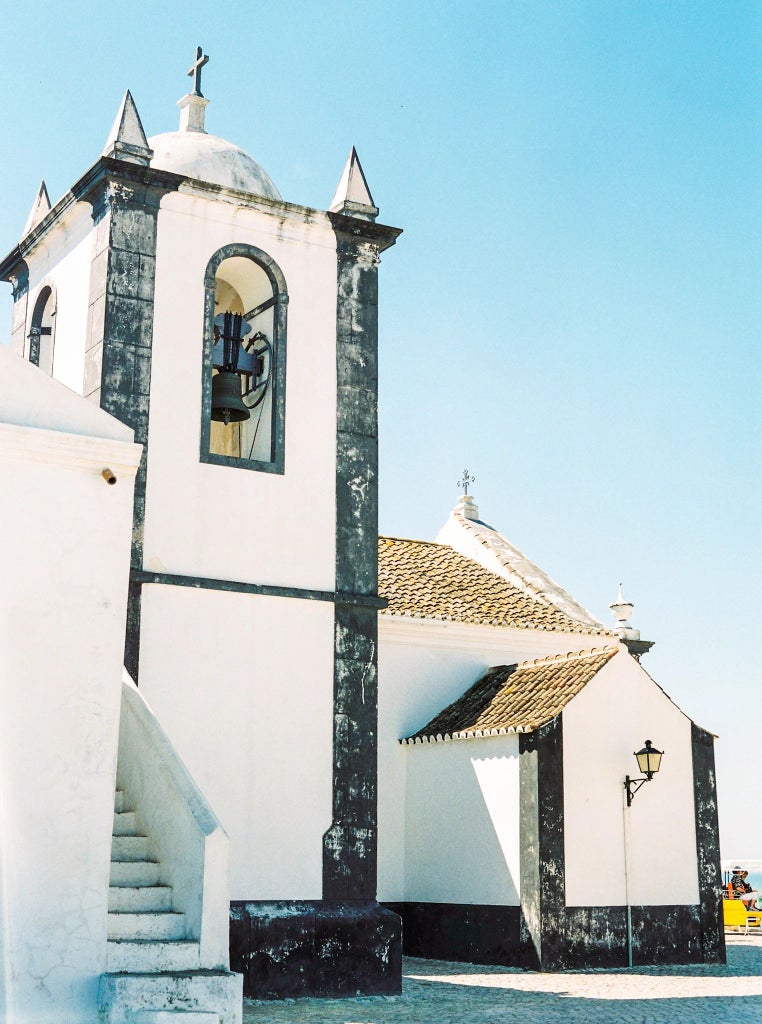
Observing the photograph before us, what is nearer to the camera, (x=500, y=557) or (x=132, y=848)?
(x=132, y=848)

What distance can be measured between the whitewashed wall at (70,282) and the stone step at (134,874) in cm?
515

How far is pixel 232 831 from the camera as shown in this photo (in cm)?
1171

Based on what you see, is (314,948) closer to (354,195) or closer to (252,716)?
(252,716)

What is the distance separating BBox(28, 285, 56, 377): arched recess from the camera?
13.8 meters

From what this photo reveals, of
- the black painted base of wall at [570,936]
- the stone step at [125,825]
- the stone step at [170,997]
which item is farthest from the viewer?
the black painted base of wall at [570,936]

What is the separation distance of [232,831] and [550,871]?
3793 millimetres

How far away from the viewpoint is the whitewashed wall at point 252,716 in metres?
11.7

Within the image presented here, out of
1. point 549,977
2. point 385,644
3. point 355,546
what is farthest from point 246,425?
point 549,977

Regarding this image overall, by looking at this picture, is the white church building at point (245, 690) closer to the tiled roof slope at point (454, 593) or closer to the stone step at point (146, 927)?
the stone step at point (146, 927)

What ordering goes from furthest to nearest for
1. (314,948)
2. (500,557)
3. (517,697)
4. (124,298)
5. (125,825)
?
(500,557)
(517,697)
(124,298)
(314,948)
(125,825)

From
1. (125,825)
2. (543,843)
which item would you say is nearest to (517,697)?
(543,843)

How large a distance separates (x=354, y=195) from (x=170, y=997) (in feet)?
28.9

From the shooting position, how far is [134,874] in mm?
8867

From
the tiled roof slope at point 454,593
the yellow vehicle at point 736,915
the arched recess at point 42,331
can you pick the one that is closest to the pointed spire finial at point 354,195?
the arched recess at point 42,331
